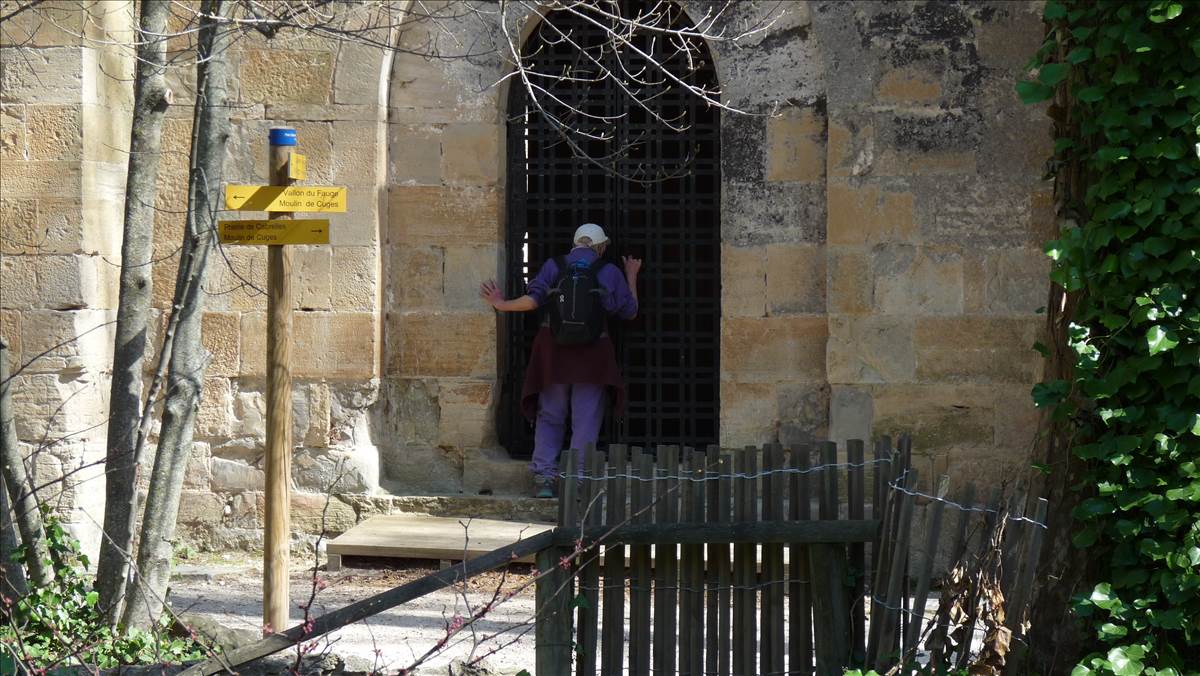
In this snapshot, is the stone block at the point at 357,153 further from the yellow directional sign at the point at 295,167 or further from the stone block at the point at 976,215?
the stone block at the point at 976,215

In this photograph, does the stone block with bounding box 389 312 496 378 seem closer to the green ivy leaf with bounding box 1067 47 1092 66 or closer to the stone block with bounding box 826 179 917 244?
the stone block with bounding box 826 179 917 244

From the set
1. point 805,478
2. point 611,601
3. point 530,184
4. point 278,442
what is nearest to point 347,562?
point 278,442

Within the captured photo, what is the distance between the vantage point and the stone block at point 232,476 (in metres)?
7.38

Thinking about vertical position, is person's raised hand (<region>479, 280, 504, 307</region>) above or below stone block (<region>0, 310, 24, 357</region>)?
above

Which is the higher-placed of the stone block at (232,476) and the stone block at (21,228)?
the stone block at (21,228)

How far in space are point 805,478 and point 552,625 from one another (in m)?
0.91


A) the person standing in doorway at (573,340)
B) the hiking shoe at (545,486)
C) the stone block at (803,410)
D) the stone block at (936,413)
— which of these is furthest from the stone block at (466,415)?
the stone block at (936,413)

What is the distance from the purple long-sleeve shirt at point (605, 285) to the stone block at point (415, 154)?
0.74m

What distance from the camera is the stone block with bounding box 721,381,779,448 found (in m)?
7.09

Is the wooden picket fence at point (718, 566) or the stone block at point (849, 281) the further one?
the stone block at point (849, 281)

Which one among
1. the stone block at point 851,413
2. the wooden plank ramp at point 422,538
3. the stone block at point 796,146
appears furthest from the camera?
the stone block at point 796,146

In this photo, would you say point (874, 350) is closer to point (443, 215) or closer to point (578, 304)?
point (578, 304)

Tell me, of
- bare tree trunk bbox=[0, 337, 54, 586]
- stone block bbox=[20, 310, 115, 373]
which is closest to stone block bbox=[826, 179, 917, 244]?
stone block bbox=[20, 310, 115, 373]

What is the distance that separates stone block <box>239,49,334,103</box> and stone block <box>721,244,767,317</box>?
7.26 ft
